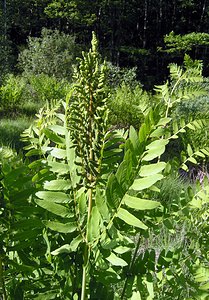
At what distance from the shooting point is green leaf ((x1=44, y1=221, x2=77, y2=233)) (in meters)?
0.55

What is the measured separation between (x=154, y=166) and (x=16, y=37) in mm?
20332

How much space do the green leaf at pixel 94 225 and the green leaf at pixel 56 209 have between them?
45mm

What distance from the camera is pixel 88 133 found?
1.72 feet

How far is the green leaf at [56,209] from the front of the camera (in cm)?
54

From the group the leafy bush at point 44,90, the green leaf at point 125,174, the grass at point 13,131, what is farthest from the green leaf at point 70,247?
the leafy bush at point 44,90

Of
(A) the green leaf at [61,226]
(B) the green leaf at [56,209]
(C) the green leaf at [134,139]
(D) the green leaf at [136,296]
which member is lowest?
(D) the green leaf at [136,296]

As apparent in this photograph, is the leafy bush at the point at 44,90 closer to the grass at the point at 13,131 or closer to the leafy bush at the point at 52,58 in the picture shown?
the grass at the point at 13,131

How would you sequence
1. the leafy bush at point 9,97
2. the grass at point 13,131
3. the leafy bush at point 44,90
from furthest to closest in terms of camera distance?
the leafy bush at point 44,90 → the leafy bush at point 9,97 → the grass at point 13,131

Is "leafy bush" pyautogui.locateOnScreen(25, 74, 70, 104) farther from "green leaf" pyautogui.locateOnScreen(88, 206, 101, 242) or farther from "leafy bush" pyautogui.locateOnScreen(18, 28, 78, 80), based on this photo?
"green leaf" pyautogui.locateOnScreen(88, 206, 101, 242)

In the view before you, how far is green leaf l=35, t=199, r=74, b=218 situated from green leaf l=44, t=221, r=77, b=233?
0.04 ft

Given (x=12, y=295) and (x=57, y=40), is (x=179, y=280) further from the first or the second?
(x=57, y=40)

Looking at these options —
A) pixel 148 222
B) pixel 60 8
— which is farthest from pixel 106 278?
pixel 60 8

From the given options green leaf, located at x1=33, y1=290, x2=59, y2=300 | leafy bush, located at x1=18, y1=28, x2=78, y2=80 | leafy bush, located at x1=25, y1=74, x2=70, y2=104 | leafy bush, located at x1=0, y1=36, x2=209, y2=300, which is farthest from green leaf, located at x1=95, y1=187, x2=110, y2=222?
leafy bush, located at x1=18, y1=28, x2=78, y2=80

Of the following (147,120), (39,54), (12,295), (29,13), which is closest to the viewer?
(147,120)
